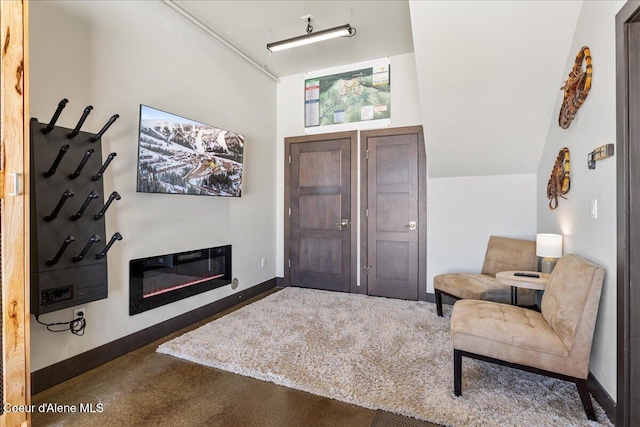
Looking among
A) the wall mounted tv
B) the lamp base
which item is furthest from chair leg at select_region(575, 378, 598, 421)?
the wall mounted tv

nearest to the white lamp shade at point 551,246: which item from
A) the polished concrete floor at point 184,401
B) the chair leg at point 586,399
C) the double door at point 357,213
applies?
the chair leg at point 586,399

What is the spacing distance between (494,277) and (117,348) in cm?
354

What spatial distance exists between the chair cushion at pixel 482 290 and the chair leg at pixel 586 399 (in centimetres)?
114

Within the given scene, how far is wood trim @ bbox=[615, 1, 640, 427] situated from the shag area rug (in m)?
0.29

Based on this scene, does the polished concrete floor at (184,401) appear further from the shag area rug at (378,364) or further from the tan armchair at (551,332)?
the tan armchair at (551,332)

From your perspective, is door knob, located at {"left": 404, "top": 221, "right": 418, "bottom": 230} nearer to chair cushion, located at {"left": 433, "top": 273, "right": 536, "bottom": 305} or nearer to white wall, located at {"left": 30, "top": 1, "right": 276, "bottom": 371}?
chair cushion, located at {"left": 433, "top": 273, "right": 536, "bottom": 305}

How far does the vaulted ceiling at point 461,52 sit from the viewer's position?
8.17 ft

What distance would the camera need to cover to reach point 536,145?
3.34m

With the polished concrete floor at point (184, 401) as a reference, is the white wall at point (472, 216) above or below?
above

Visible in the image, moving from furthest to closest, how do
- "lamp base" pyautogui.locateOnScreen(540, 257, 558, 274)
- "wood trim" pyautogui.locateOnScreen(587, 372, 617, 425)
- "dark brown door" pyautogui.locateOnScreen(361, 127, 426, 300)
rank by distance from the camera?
"dark brown door" pyautogui.locateOnScreen(361, 127, 426, 300), "lamp base" pyautogui.locateOnScreen(540, 257, 558, 274), "wood trim" pyautogui.locateOnScreen(587, 372, 617, 425)

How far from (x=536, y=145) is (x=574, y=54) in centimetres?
106

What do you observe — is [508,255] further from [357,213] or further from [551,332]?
[357,213]

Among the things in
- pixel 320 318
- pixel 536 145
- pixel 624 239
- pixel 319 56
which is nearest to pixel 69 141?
pixel 320 318

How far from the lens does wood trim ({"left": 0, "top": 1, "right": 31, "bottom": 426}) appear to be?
159 centimetres
